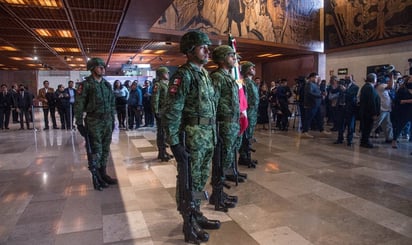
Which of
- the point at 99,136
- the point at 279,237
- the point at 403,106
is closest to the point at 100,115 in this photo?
the point at 99,136

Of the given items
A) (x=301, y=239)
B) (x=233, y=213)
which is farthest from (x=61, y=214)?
(x=301, y=239)

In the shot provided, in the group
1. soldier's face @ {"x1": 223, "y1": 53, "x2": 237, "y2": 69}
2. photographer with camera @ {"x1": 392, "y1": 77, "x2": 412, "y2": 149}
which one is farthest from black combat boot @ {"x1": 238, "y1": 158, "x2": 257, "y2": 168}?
photographer with camera @ {"x1": 392, "y1": 77, "x2": 412, "y2": 149}

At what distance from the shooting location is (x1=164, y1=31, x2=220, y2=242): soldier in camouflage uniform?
2.71 m

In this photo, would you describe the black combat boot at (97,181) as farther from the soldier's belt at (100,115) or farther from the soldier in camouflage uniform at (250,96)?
the soldier in camouflage uniform at (250,96)

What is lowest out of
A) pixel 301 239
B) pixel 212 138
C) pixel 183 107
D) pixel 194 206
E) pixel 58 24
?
pixel 301 239

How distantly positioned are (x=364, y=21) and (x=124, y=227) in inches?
538

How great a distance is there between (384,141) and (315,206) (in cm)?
550

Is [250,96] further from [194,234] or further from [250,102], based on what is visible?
[194,234]

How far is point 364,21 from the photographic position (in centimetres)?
1321

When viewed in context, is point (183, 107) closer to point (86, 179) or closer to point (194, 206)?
point (194, 206)

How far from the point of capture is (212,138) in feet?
9.57

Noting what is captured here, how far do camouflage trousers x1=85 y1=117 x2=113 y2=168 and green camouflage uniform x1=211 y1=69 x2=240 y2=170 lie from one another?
171cm

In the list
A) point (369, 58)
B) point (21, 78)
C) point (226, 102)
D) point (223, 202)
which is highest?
point (21, 78)

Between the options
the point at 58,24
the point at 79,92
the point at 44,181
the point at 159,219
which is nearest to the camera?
the point at 159,219
